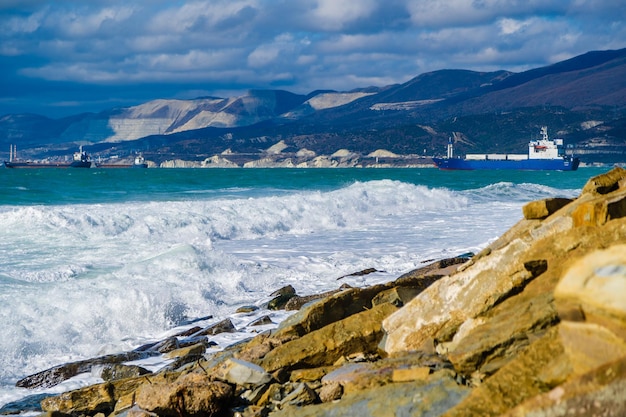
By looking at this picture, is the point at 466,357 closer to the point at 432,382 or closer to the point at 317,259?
the point at 432,382

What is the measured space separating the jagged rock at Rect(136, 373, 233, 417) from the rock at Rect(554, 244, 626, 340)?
9.05 feet

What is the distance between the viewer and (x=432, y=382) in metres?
4.17

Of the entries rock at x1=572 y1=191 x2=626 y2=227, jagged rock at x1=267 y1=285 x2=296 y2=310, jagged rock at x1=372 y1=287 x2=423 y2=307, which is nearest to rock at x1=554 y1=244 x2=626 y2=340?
rock at x1=572 y1=191 x2=626 y2=227

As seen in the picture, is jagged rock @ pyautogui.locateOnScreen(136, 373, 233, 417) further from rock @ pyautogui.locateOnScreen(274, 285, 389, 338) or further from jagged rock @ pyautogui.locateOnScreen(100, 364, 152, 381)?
jagged rock @ pyautogui.locateOnScreen(100, 364, 152, 381)

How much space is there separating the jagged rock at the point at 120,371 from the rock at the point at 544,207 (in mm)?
3997

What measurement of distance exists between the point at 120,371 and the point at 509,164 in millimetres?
114372

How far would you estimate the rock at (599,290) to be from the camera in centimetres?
280

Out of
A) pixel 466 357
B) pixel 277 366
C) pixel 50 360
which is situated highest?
pixel 466 357

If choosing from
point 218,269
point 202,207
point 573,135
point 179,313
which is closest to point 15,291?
point 179,313

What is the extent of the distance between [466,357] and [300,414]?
1.05 metres

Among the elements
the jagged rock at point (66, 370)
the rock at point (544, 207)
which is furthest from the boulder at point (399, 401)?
the jagged rock at point (66, 370)

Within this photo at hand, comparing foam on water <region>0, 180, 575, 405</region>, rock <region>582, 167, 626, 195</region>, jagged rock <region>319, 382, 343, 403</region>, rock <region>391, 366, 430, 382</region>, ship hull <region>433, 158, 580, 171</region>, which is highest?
rock <region>582, 167, 626, 195</region>

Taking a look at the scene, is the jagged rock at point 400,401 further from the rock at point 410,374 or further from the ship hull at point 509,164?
the ship hull at point 509,164

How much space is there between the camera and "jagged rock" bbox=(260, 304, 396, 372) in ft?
19.3
